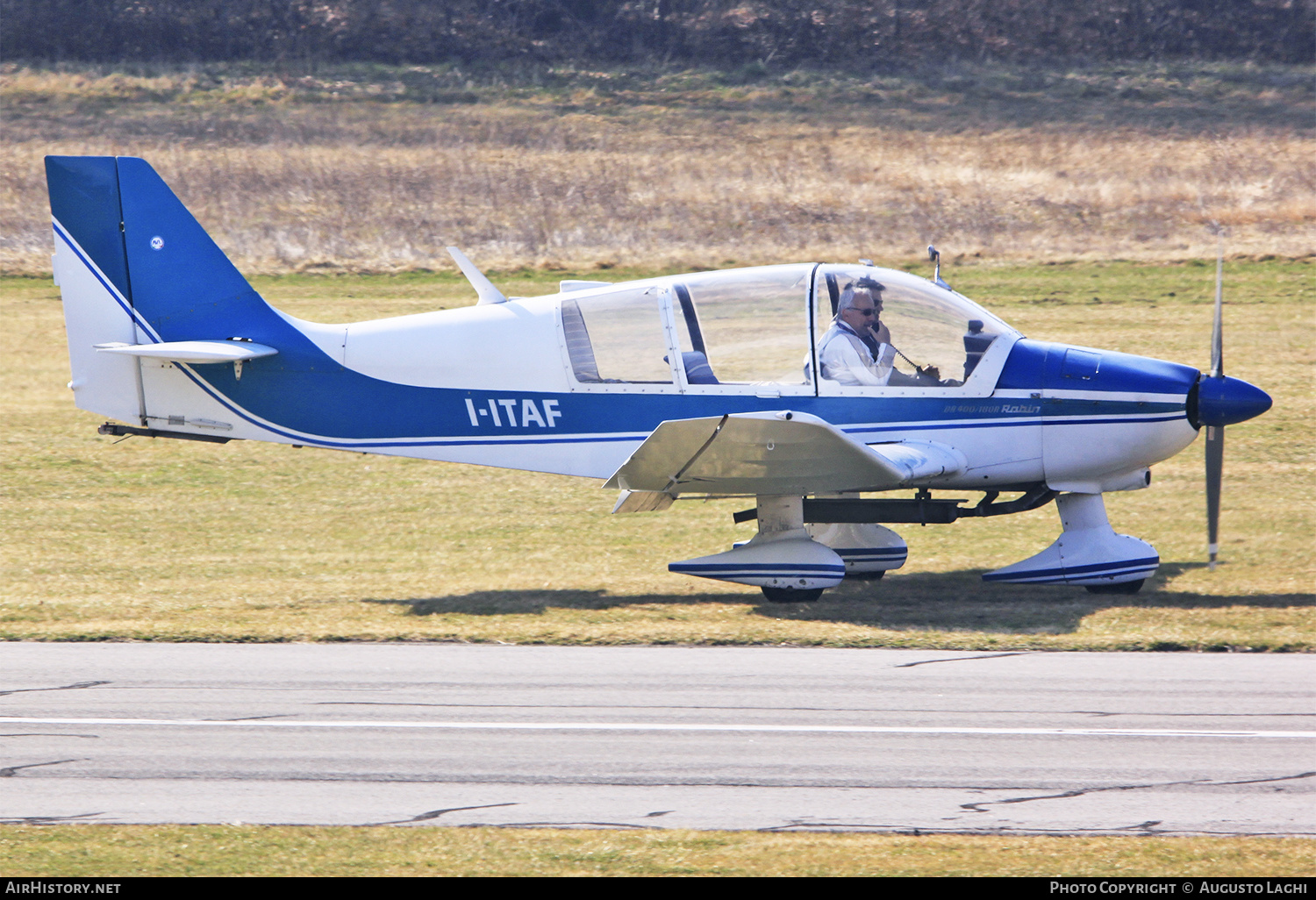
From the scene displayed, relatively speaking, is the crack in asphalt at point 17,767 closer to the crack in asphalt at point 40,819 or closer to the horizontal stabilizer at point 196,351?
the crack in asphalt at point 40,819

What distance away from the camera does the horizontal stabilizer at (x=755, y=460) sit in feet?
30.5

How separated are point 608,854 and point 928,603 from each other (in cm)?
508

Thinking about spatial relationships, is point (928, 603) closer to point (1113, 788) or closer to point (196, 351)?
point (1113, 788)

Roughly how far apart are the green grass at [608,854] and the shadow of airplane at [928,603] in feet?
12.0

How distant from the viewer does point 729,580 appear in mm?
10164

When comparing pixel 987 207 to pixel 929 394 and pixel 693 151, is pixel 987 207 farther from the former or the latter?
pixel 929 394

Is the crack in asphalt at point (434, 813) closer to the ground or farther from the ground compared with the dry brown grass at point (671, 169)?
closer to the ground

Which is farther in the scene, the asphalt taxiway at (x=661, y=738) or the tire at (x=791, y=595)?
the tire at (x=791, y=595)

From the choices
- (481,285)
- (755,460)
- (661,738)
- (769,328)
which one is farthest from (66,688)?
(769,328)

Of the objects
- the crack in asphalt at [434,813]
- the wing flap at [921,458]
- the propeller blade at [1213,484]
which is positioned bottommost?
the crack in asphalt at [434,813]

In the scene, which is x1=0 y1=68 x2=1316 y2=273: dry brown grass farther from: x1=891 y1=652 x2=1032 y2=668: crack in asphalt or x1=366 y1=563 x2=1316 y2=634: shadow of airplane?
x1=891 y1=652 x2=1032 y2=668: crack in asphalt

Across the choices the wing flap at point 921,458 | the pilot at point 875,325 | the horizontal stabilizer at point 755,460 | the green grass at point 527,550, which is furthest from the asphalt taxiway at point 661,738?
the pilot at point 875,325

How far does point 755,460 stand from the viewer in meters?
9.71
